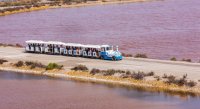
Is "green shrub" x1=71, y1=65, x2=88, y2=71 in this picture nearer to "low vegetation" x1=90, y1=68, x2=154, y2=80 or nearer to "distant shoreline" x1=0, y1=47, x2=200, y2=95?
"distant shoreline" x1=0, y1=47, x2=200, y2=95

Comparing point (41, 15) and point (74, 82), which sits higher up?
point (41, 15)

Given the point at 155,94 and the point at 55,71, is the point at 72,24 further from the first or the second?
the point at 155,94

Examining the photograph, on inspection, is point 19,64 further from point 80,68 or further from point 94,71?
point 94,71

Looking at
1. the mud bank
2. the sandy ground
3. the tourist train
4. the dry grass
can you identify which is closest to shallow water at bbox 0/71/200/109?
the mud bank

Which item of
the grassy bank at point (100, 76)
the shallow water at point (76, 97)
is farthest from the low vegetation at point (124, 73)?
the shallow water at point (76, 97)

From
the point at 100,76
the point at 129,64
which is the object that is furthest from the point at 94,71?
the point at 129,64

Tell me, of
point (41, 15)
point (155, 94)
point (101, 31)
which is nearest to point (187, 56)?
point (155, 94)
